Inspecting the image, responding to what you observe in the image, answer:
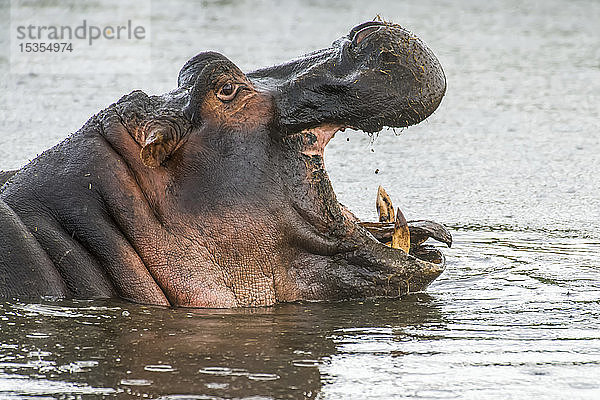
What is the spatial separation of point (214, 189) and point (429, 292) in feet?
Result: 3.51

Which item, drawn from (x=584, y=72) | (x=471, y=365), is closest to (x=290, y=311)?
(x=471, y=365)

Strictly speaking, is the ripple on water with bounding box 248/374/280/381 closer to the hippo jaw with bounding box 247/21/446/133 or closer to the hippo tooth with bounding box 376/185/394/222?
the hippo jaw with bounding box 247/21/446/133

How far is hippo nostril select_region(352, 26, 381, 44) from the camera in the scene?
412cm

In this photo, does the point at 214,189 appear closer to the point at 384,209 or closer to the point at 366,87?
the point at 366,87

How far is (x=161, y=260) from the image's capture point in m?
3.95

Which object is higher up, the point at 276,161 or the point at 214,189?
the point at 276,161

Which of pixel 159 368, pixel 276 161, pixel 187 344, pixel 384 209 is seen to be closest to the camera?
pixel 159 368

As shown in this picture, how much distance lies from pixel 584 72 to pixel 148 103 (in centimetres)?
765

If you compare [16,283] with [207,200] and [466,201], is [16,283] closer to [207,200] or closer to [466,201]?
[207,200]

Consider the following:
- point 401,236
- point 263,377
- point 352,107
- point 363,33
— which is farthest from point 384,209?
point 263,377

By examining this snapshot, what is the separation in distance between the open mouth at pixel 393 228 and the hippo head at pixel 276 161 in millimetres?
11

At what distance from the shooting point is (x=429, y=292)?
451 cm

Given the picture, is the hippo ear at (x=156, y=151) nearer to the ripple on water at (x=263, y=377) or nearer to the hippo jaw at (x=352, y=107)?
the hippo jaw at (x=352, y=107)

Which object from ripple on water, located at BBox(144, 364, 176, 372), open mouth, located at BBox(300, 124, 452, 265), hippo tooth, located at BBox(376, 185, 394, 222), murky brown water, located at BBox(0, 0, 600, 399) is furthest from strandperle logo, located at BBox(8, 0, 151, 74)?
ripple on water, located at BBox(144, 364, 176, 372)
